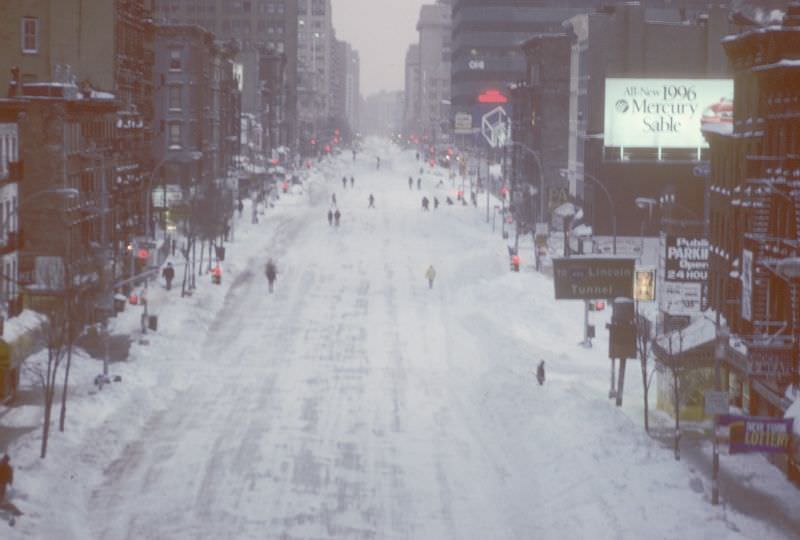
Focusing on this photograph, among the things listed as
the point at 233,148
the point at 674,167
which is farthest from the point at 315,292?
the point at 233,148

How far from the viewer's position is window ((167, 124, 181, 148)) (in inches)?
4678

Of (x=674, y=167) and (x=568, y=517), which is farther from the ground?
(x=674, y=167)

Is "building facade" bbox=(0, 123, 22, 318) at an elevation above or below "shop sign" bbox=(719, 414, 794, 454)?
above

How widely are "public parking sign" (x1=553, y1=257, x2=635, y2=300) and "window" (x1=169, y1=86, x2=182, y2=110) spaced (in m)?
73.4

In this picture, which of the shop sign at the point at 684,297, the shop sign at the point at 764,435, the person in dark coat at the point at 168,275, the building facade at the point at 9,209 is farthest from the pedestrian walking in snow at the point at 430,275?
the shop sign at the point at 764,435

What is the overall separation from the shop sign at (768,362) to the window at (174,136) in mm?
86430

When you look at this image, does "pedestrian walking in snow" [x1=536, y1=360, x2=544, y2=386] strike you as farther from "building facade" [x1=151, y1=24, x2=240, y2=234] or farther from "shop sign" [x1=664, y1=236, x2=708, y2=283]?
"building facade" [x1=151, y1=24, x2=240, y2=234]

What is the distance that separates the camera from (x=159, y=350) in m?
55.6

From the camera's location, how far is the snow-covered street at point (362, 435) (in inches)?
1313

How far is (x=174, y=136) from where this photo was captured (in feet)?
390

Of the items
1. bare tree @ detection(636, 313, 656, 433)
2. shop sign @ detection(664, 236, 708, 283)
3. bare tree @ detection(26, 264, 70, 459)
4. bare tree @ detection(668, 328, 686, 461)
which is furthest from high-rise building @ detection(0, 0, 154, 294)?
bare tree @ detection(668, 328, 686, 461)

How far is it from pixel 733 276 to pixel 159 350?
2236 centimetres

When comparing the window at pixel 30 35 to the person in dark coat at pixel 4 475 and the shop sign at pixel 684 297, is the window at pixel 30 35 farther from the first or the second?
the person in dark coat at pixel 4 475

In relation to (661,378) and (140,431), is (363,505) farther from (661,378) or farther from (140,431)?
(661,378)
